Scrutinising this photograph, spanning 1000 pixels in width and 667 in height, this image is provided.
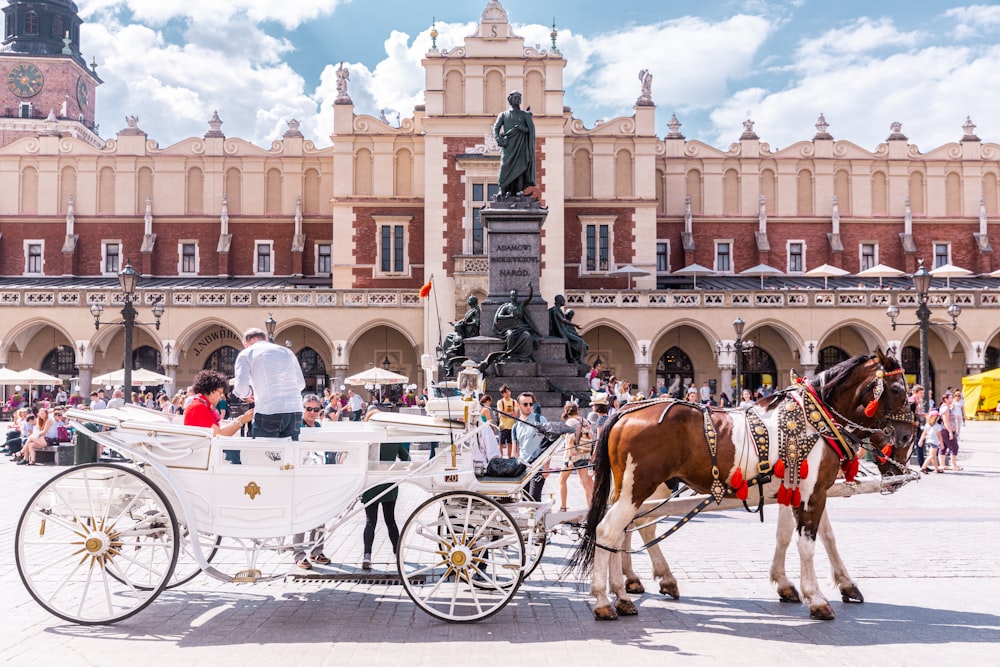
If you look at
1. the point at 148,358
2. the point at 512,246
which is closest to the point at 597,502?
the point at 512,246

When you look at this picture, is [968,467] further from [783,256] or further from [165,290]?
[165,290]

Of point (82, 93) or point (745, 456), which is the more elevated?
point (82, 93)

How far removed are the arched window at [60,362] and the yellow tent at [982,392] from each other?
34.2 meters

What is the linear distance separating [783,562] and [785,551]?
0.37 feet

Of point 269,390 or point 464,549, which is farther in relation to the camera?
point 269,390

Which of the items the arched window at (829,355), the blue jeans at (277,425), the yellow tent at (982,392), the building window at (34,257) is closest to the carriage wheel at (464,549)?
the blue jeans at (277,425)

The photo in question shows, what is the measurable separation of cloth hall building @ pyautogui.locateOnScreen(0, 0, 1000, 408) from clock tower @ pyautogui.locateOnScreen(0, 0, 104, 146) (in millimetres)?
22301

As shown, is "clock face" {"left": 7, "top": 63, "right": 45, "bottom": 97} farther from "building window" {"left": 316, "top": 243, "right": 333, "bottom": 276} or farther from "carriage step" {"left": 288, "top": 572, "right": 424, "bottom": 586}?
"carriage step" {"left": 288, "top": 572, "right": 424, "bottom": 586}

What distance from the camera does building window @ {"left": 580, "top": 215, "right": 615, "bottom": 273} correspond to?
38.8 m

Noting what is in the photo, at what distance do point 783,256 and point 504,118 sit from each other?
88.6 ft

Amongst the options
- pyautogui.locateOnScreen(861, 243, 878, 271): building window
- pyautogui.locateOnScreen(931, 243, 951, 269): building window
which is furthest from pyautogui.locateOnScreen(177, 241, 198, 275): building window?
pyautogui.locateOnScreen(931, 243, 951, 269): building window

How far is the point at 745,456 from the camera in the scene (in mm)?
6680

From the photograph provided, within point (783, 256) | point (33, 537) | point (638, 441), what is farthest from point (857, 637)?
point (783, 256)

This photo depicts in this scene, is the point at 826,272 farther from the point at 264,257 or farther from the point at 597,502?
the point at 597,502
